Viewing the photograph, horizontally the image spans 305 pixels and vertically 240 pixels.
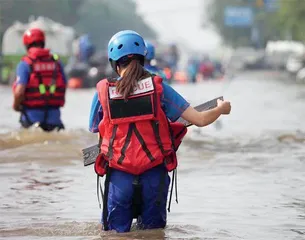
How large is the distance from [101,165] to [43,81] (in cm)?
581

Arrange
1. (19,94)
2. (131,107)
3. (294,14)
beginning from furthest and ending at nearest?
(294,14) → (19,94) → (131,107)

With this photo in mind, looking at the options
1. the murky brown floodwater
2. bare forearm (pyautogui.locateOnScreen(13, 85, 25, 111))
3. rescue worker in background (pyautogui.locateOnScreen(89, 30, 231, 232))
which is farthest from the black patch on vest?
bare forearm (pyautogui.locateOnScreen(13, 85, 25, 111))

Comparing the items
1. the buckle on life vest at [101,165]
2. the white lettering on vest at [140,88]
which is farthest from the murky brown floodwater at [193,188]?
the white lettering on vest at [140,88]

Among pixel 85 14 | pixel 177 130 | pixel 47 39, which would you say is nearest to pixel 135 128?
pixel 177 130

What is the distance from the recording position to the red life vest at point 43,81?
42.2ft

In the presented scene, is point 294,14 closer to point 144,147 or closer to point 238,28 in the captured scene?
point 144,147

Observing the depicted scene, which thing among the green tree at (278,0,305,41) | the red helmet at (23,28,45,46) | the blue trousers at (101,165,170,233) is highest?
the green tree at (278,0,305,41)

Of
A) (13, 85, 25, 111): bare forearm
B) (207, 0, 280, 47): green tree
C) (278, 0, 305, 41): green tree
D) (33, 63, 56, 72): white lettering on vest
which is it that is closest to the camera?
(13, 85, 25, 111): bare forearm

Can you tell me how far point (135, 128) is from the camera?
283 inches

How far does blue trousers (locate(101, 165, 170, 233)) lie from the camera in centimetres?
724

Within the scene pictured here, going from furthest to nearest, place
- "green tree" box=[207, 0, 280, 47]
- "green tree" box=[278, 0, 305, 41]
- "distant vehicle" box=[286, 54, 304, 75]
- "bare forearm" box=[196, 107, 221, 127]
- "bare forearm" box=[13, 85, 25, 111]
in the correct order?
1. "green tree" box=[207, 0, 280, 47]
2. "green tree" box=[278, 0, 305, 41]
3. "distant vehicle" box=[286, 54, 304, 75]
4. "bare forearm" box=[13, 85, 25, 111]
5. "bare forearm" box=[196, 107, 221, 127]

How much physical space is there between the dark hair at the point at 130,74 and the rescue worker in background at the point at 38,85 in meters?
5.61

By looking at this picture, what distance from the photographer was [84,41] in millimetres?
40312

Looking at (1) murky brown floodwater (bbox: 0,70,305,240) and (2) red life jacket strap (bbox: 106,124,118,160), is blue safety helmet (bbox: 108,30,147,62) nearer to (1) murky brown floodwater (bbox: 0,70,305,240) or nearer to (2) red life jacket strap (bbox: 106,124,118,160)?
(2) red life jacket strap (bbox: 106,124,118,160)
